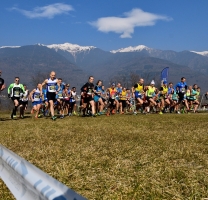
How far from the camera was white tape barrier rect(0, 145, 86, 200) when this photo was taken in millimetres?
1948

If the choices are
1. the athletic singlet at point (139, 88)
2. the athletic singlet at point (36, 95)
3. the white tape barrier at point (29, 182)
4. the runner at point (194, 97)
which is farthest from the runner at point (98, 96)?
the white tape barrier at point (29, 182)

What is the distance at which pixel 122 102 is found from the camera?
2322 cm

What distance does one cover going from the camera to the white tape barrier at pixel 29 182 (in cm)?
195

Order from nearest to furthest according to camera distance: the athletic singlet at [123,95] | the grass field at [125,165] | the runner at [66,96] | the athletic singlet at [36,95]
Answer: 1. the grass field at [125,165]
2. the athletic singlet at [36,95]
3. the runner at [66,96]
4. the athletic singlet at [123,95]

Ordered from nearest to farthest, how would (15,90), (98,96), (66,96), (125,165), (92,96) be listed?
1. (125,165)
2. (15,90)
3. (92,96)
4. (98,96)
5. (66,96)

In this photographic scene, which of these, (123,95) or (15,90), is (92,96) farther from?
(123,95)

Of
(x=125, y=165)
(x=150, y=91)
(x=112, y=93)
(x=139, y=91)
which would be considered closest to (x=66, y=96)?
(x=112, y=93)

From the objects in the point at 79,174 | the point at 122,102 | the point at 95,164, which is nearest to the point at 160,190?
the point at 79,174

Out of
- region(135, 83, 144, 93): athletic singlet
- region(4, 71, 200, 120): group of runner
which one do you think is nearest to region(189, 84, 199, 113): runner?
region(4, 71, 200, 120): group of runner

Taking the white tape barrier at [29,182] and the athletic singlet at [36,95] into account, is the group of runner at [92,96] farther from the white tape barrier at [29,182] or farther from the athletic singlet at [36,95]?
the white tape barrier at [29,182]

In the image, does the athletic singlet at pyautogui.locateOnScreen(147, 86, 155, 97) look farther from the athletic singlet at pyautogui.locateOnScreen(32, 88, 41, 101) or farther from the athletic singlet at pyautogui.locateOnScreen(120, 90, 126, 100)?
the athletic singlet at pyautogui.locateOnScreen(32, 88, 41, 101)

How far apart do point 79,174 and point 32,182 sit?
1.72 meters

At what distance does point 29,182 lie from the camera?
2496mm

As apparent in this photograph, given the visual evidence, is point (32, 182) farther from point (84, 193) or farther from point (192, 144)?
point (192, 144)
